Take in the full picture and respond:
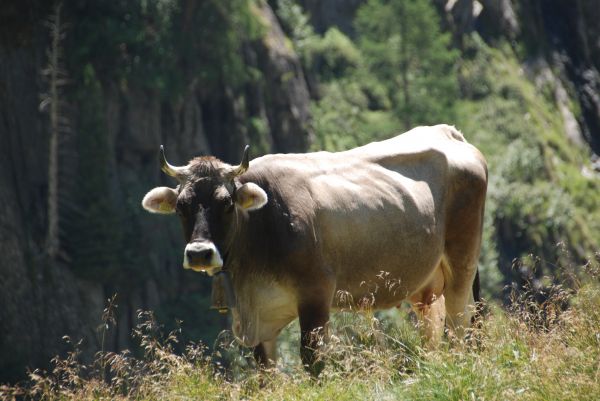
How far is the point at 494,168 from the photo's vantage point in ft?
163

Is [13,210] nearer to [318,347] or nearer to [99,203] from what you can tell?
[99,203]

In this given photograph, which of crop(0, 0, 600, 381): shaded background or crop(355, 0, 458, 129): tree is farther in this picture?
crop(355, 0, 458, 129): tree

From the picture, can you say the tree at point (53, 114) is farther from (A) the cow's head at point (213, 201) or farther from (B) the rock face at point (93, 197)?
(A) the cow's head at point (213, 201)

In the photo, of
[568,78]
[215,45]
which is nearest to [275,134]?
[215,45]

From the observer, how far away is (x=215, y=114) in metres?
42.0

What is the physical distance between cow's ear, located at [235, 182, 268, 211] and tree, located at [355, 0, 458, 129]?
42.3m

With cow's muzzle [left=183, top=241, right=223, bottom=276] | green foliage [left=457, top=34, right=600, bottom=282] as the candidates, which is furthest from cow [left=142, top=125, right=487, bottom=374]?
green foliage [left=457, top=34, right=600, bottom=282]

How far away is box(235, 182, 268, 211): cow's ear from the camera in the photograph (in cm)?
881

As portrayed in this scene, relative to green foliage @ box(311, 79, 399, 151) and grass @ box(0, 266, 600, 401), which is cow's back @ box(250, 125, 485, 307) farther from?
green foliage @ box(311, 79, 399, 151)

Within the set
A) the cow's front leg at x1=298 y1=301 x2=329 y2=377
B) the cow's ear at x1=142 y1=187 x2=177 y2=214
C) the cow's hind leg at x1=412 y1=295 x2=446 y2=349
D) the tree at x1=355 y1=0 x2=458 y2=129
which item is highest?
the cow's ear at x1=142 y1=187 x2=177 y2=214

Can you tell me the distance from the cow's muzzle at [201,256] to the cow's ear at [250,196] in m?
0.49

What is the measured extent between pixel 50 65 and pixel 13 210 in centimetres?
458

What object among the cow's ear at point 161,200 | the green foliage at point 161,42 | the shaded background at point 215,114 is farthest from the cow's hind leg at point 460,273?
the green foliage at point 161,42

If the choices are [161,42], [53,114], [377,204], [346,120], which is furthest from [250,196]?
[346,120]
